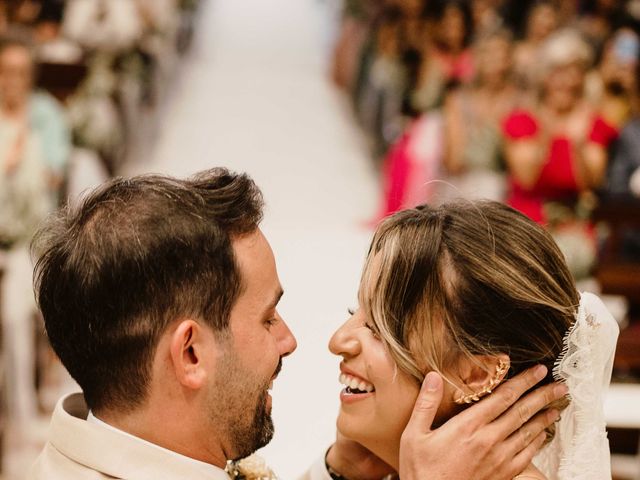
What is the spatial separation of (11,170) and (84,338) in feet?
11.6

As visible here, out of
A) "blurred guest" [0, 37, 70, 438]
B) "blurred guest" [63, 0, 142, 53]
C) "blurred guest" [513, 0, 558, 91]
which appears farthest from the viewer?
"blurred guest" [63, 0, 142, 53]

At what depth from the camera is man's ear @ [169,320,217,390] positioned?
168 centimetres

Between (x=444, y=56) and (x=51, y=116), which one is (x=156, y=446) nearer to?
(x=51, y=116)

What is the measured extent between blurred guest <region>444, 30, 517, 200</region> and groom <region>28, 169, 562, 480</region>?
3.82m

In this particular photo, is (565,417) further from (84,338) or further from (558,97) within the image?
(558,97)

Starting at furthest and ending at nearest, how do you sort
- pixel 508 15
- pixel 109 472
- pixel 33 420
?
pixel 508 15, pixel 33 420, pixel 109 472

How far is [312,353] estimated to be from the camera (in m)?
5.36

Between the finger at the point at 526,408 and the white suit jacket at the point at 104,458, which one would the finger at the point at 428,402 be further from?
the white suit jacket at the point at 104,458

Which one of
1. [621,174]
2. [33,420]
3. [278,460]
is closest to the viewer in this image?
[278,460]

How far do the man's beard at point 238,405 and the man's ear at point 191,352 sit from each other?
0.04 m

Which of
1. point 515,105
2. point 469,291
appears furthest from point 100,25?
point 469,291

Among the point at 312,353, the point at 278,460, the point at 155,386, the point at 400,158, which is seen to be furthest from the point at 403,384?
the point at 400,158

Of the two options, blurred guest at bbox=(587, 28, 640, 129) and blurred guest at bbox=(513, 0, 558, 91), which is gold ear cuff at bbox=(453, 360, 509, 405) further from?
blurred guest at bbox=(513, 0, 558, 91)

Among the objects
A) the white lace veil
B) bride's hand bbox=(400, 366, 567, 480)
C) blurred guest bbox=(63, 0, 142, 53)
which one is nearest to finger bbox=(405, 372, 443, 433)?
bride's hand bbox=(400, 366, 567, 480)
